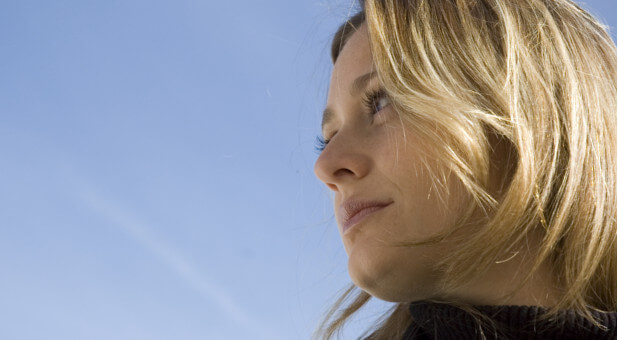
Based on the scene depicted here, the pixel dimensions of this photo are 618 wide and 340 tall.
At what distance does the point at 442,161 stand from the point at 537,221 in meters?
0.20

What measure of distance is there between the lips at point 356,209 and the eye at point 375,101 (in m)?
0.20

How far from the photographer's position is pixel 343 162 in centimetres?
123

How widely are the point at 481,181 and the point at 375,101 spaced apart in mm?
282

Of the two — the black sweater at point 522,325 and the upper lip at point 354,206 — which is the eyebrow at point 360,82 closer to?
the upper lip at point 354,206

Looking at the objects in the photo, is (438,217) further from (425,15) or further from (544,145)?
(425,15)

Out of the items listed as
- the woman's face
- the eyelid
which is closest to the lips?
the woman's face

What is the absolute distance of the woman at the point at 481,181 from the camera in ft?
3.67

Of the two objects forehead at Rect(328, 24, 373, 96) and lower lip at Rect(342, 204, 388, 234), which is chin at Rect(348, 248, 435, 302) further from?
forehead at Rect(328, 24, 373, 96)

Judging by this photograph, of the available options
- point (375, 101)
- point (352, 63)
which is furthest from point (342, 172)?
point (352, 63)

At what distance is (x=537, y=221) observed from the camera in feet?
3.79

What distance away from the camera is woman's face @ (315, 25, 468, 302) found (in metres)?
1.15

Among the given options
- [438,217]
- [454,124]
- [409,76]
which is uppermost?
[409,76]

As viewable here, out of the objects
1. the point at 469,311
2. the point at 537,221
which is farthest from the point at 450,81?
the point at 469,311

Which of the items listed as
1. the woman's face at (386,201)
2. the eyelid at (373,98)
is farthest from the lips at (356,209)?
the eyelid at (373,98)
